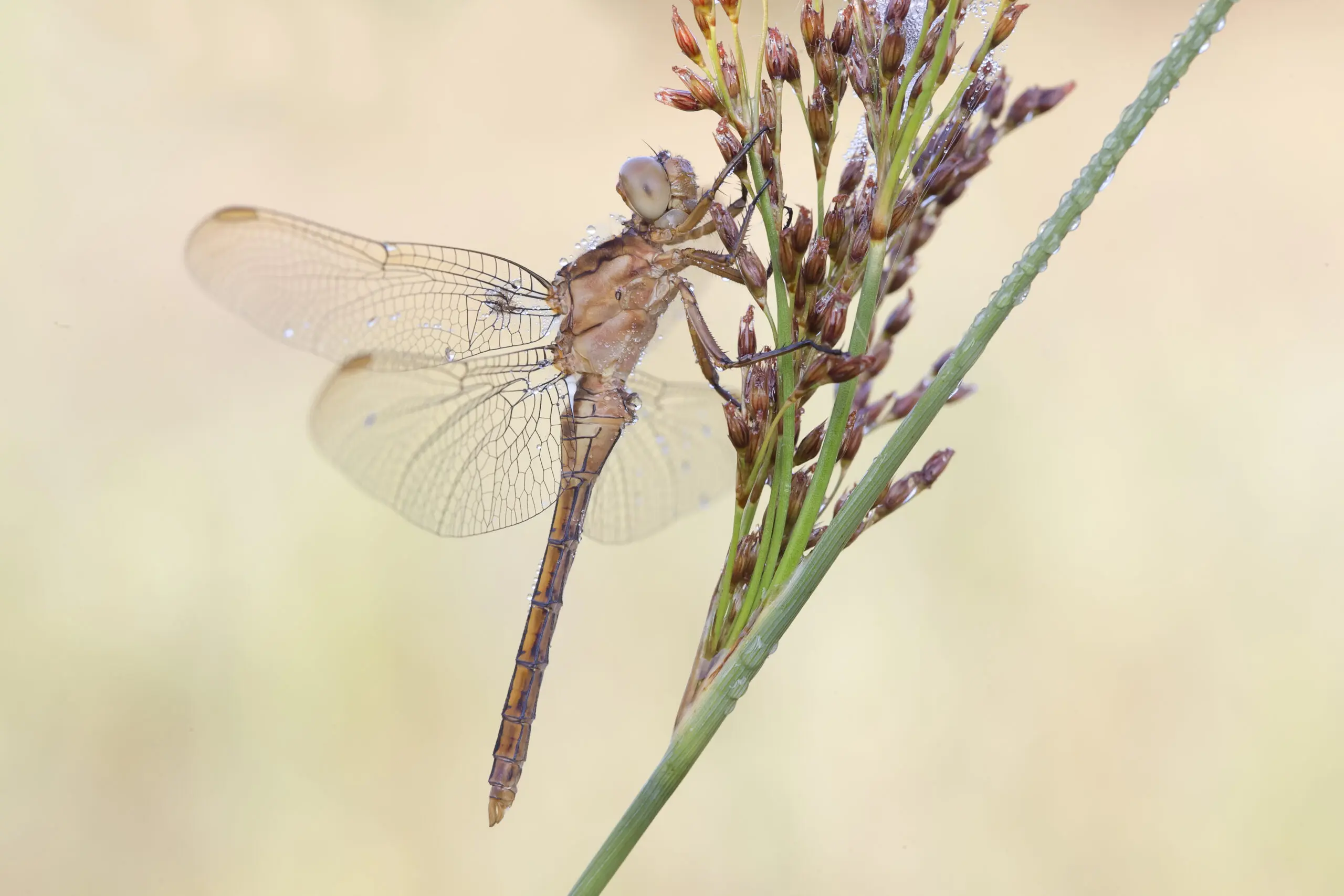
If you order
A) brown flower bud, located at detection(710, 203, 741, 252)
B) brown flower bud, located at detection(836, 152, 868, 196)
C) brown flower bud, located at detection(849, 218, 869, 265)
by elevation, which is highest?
brown flower bud, located at detection(836, 152, 868, 196)

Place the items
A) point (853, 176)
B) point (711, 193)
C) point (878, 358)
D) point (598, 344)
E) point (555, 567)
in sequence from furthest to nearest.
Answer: point (598, 344)
point (555, 567)
point (711, 193)
point (853, 176)
point (878, 358)

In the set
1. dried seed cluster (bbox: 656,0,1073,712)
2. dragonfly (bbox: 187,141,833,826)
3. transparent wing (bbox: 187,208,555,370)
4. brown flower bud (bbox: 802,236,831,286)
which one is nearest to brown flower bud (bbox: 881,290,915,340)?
dried seed cluster (bbox: 656,0,1073,712)

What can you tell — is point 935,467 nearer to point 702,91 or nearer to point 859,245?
point 859,245

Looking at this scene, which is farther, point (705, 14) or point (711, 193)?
point (711, 193)

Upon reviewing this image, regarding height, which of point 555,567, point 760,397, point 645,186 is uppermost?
point 645,186

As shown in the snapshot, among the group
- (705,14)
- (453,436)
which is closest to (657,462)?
(453,436)

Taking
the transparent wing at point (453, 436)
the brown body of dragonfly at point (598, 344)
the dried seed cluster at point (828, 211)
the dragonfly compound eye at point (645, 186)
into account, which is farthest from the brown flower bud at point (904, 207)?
the transparent wing at point (453, 436)

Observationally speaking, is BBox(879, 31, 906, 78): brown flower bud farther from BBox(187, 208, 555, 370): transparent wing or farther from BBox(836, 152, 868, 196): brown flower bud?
BBox(187, 208, 555, 370): transparent wing
